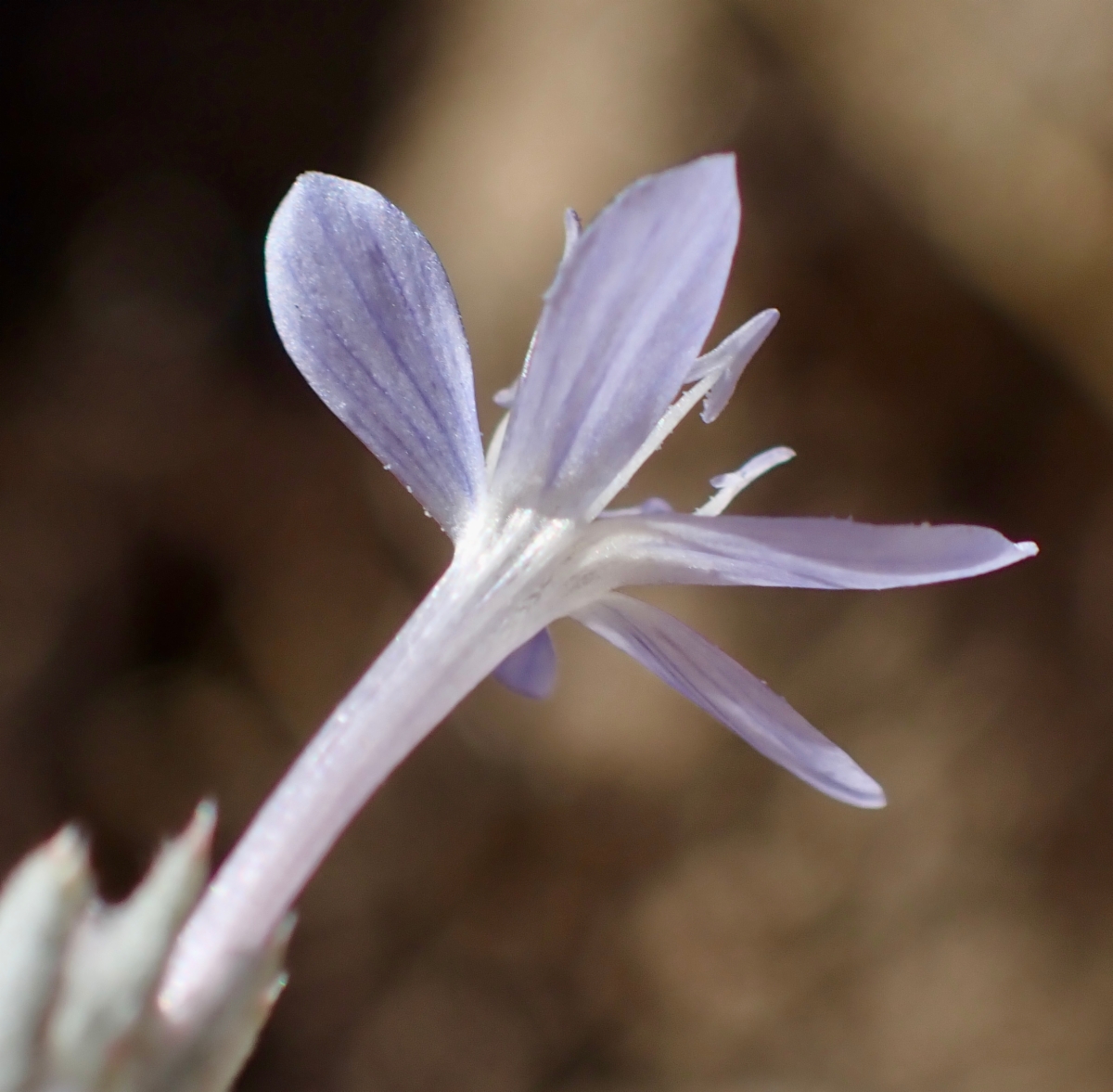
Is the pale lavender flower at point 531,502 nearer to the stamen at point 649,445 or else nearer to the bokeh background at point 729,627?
the stamen at point 649,445

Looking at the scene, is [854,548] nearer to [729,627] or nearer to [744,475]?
[744,475]

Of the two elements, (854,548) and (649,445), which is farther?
(649,445)

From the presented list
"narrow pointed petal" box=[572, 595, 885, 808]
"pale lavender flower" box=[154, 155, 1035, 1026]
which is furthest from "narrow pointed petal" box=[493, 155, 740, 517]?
"narrow pointed petal" box=[572, 595, 885, 808]

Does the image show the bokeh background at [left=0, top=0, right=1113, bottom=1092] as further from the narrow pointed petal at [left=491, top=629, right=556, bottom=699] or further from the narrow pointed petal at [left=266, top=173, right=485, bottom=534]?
the narrow pointed petal at [left=266, top=173, right=485, bottom=534]

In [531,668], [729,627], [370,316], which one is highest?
[370,316]

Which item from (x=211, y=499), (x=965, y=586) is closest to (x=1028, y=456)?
(x=965, y=586)

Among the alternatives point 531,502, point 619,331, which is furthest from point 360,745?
point 619,331

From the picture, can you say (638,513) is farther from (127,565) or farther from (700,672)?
(127,565)

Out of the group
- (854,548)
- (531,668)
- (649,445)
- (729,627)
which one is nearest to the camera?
(854,548)
